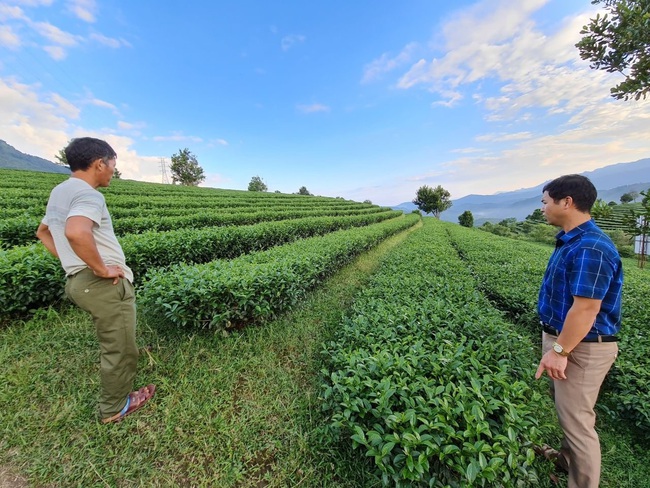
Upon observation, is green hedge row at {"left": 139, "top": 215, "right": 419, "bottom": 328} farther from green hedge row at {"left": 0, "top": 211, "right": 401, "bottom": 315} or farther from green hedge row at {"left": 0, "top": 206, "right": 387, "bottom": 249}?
green hedge row at {"left": 0, "top": 206, "right": 387, "bottom": 249}

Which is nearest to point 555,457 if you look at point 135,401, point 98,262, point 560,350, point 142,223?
point 560,350

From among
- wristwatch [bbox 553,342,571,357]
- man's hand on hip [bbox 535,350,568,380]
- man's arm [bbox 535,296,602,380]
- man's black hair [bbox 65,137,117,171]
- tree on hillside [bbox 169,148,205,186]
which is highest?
tree on hillside [bbox 169,148,205,186]

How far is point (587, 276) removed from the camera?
1.60m

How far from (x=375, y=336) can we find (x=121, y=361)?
7.56ft

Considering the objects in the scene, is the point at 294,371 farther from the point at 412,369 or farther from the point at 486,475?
the point at 486,475

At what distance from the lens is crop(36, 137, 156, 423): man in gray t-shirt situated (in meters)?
1.87

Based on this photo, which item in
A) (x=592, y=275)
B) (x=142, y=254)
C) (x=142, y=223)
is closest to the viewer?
(x=592, y=275)

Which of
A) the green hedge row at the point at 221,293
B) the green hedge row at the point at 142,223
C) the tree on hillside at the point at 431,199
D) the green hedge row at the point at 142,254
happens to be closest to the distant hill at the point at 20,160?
the tree on hillside at the point at 431,199

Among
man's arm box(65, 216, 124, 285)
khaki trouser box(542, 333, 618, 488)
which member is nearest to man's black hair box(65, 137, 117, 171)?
man's arm box(65, 216, 124, 285)

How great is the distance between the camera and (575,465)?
178 centimetres

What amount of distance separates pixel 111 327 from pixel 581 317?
11.1 ft

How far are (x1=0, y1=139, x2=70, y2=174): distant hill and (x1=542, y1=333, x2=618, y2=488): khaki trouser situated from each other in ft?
716

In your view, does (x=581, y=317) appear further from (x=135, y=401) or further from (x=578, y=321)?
(x=135, y=401)

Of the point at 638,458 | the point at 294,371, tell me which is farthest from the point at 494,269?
the point at 294,371
